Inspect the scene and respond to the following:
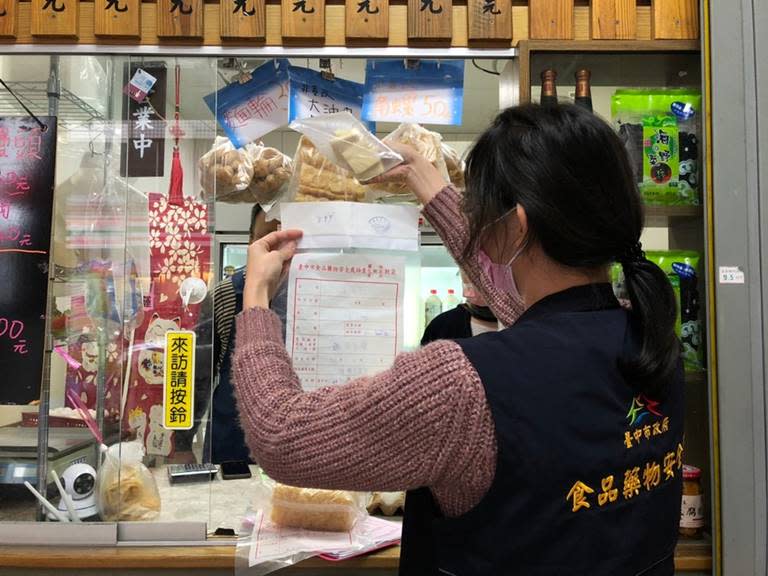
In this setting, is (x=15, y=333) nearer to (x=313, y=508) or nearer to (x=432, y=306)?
(x=313, y=508)

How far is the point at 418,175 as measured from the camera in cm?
135

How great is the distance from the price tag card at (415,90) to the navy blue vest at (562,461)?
0.96 meters

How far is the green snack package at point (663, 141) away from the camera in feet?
5.65

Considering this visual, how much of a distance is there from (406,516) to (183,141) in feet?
3.66

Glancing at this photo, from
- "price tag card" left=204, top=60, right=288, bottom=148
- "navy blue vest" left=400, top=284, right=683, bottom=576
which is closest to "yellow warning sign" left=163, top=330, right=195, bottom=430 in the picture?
"price tag card" left=204, top=60, right=288, bottom=148

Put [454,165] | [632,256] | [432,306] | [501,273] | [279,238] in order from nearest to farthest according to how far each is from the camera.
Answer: [632,256] < [501,273] < [279,238] < [454,165] < [432,306]

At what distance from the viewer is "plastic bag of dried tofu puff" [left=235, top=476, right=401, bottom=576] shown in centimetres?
136

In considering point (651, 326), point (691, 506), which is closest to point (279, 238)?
point (651, 326)

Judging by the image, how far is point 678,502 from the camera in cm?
95

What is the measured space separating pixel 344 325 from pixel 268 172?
1.53 feet

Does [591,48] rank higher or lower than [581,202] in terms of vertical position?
higher

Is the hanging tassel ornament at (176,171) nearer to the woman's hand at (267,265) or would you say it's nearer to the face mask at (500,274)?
the woman's hand at (267,265)

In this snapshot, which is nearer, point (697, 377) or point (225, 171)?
point (225, 171)

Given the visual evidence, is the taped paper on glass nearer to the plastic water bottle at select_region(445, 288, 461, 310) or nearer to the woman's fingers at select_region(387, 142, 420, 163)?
the woman's fingers at select_region(387, 142, 420, 163)
